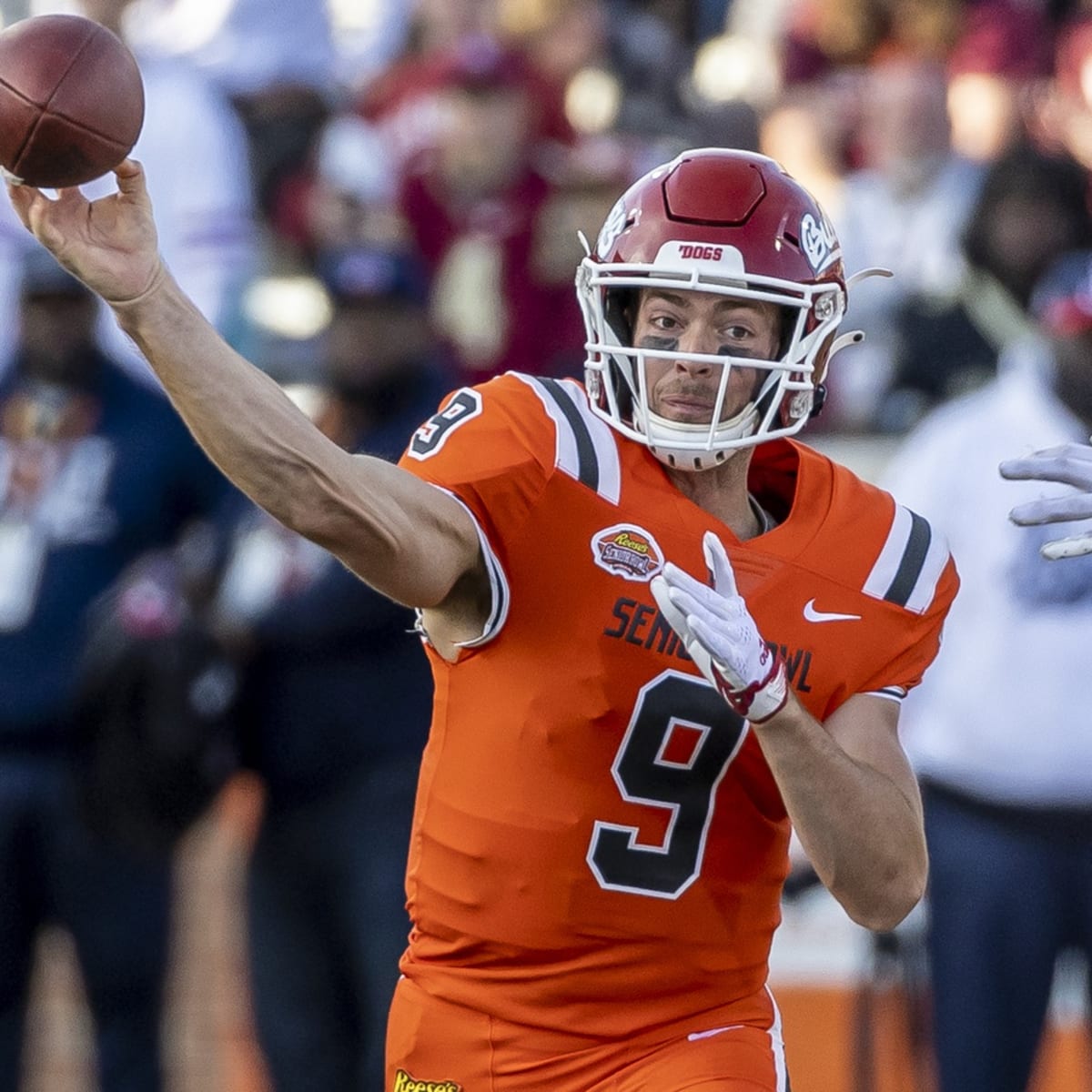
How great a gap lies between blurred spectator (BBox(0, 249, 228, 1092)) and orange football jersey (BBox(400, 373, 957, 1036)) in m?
2.02

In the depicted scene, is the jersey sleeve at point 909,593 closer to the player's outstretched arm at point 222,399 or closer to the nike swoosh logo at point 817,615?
the nike swoosh logo at point 817,615

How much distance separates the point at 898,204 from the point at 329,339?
2.22 m

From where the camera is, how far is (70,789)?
5148 mm

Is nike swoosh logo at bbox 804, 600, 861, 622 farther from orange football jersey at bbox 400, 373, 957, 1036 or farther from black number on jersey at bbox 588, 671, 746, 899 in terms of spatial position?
black number on jersey at bbox 588, 671, 746, 899

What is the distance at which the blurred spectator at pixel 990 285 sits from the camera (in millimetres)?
5965

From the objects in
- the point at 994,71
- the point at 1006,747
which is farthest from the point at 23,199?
the point at 994,71

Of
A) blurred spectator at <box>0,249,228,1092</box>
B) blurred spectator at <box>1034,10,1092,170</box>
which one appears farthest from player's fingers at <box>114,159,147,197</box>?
blurred spectator at <box>1034,10,1092,170</box>

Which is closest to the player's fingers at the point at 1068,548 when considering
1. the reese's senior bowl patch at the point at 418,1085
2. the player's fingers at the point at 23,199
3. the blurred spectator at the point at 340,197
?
the reese's senior bowl patch at the point at 418,1085

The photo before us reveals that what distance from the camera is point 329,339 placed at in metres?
5.39

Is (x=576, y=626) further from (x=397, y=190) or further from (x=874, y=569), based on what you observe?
(x=397, y=190)

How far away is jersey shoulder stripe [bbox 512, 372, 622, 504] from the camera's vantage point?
123 inches

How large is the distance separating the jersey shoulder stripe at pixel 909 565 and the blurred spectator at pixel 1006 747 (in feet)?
6.03

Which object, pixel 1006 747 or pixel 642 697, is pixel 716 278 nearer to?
pixel 642 697

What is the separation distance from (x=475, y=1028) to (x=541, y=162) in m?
3.70
